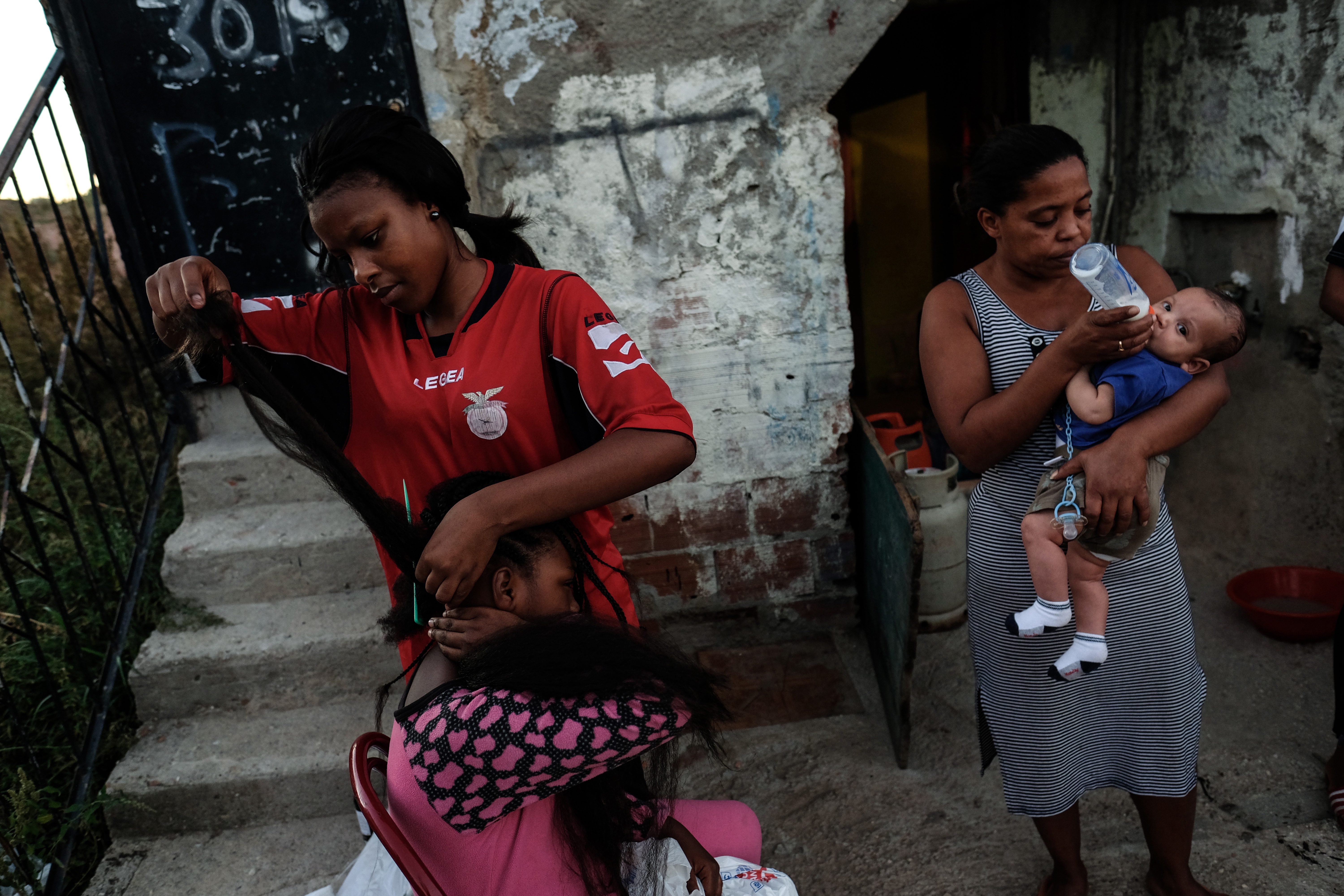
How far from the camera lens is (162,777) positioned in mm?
2756

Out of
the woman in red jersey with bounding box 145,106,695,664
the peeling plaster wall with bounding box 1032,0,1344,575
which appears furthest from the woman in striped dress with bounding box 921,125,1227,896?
the peeling plaster wall with bounding box 1032,0,1344,575

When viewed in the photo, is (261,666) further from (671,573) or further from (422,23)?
(422,23)

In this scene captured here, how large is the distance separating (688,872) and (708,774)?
4.16 ft

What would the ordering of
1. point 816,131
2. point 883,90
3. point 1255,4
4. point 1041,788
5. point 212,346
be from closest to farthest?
point 212,346
point 1041,788
point 816,131
point 1255,4
point 883,90

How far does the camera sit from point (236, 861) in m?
2.67

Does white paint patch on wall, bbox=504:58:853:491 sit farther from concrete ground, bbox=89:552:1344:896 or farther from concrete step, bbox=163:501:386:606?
concrete step, bbox=163:501:386:606

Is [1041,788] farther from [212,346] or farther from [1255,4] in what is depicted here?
[1255,4]

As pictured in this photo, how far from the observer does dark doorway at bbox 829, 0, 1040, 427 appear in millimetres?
4172

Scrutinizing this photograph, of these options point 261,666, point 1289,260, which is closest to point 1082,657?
point 1289,260

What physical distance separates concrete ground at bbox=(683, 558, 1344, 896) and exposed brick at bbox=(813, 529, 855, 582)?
1.31 feet

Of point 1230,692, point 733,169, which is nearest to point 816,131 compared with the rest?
point 733,169

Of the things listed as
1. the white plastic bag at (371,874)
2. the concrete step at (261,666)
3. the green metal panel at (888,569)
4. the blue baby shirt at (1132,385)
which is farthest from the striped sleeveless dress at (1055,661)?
the concrete step at (261,666)

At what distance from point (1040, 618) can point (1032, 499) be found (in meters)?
0.25

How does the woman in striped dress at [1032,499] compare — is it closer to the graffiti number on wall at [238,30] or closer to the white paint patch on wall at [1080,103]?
the graffiti number on wall at [238,30]
